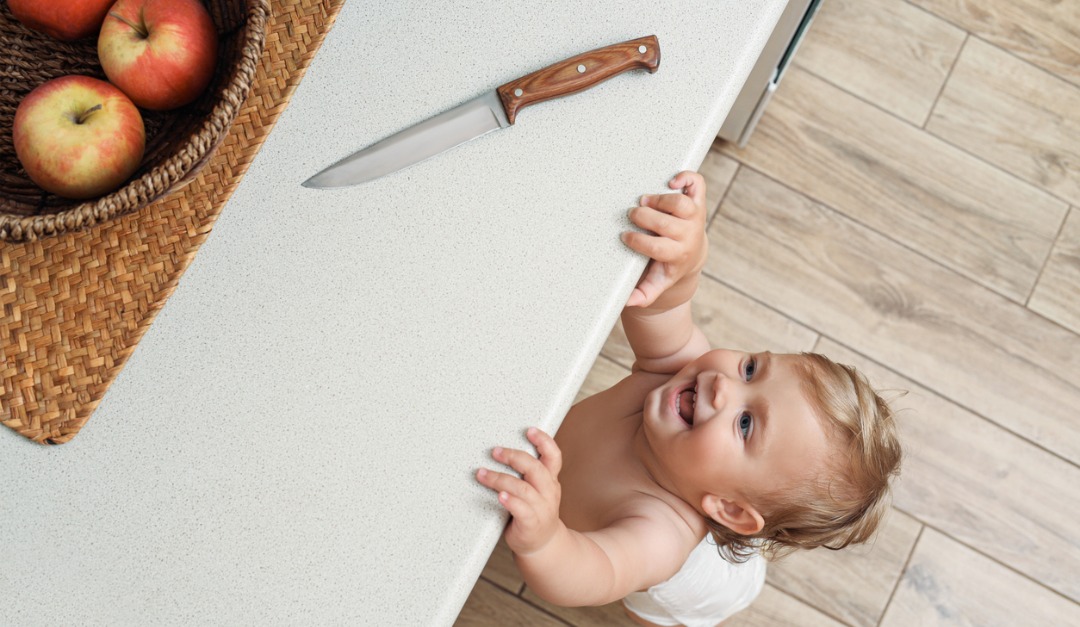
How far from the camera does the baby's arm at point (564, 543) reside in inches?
23.3

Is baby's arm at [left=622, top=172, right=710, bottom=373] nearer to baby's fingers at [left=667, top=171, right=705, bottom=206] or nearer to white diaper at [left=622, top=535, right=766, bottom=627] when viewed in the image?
baby's fingers at [left=667, top=171, right=705, bottom=206]

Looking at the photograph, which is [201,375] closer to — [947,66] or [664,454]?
[664,454]

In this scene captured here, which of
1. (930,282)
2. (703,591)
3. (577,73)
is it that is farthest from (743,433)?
(930,282)

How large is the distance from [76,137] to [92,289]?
4.4 inches

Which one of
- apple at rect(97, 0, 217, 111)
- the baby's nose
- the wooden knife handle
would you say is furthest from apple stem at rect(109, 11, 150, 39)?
the baby's nose

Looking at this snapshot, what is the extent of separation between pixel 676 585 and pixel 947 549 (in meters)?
0.62

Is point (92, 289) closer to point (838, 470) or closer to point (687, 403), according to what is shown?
point (687, 403)

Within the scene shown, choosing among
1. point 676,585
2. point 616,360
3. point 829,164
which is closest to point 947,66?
point 829,164

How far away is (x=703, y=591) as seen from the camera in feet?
3.33

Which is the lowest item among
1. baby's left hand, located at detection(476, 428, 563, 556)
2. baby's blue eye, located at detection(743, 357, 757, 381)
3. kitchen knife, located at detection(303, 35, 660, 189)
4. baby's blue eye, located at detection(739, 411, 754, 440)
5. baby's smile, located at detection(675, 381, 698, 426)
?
baby's smile, located at detection(675, 381, 698, 426)

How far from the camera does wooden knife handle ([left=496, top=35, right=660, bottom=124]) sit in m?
0.66

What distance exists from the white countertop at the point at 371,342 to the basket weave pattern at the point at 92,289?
2cm

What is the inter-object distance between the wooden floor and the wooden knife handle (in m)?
0.76

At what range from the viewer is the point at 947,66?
153 centimetres
